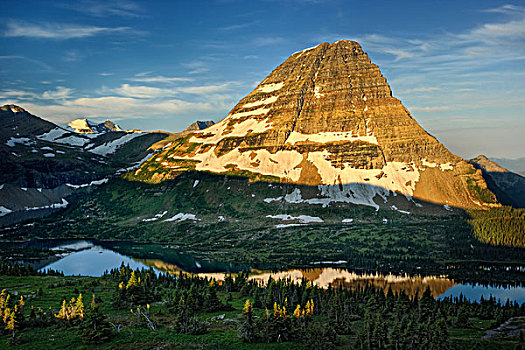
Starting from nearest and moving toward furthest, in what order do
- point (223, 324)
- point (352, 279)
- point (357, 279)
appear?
point (223, 324) → point (352, 279) → point (357, 279)

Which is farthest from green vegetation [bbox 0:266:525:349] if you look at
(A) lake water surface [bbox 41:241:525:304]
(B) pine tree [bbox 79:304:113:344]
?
(A) lake water surface [bbox 41:241:525:304]

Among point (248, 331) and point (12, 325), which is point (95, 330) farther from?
point (248, 331)

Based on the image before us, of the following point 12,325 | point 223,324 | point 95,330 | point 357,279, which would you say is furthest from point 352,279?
point 12,325

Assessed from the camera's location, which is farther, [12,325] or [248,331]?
[248,331]

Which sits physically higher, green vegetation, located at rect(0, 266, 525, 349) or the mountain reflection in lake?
green vegetation, located at rect(0, 266, 525, 349)

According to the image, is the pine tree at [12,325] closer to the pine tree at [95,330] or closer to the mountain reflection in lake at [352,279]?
the pine tree at [95,330]

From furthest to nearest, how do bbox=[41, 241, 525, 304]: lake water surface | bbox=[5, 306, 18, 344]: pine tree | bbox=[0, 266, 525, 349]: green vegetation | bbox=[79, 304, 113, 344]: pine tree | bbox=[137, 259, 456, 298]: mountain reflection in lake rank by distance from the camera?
1. bbox=[137, 259, 456, 298]: mountain reflection in lake
2. bbox=[41, 241, 525, 304]: lake water surface
3. bbox=[0, 266, 525, 349]: green vegetation
4. bbox=[79, 304, 113, 344]: pine tree
5. bbox=[5, 306, 18, 344]: pine tree

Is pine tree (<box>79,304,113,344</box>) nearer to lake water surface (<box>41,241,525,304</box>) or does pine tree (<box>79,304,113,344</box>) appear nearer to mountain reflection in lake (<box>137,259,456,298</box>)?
lake water surface (<box>41,241,525,304</box>)

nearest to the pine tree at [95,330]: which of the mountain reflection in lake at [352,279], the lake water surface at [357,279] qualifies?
the lake water surface at [357,279]

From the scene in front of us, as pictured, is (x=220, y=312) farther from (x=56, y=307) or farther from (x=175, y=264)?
(x=175, y=264)

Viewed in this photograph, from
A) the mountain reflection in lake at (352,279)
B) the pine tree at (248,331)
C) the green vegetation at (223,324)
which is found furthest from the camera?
the mountain reflection in lake at (352,279)

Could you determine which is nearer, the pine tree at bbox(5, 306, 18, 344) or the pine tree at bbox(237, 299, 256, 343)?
the pine tree at bbox(5, 306, 18, 344)

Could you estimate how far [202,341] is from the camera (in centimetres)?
6462

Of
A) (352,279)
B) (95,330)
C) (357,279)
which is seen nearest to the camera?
(95,330)
